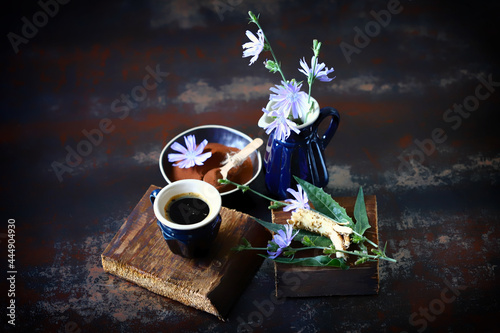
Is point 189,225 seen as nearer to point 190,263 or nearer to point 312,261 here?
point 190,263

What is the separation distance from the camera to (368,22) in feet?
5.71

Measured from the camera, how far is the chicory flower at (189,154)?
49.5 inches

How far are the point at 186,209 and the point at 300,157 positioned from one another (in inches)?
10.1

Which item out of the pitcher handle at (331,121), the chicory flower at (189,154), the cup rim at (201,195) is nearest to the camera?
the cup rim at (201,195)

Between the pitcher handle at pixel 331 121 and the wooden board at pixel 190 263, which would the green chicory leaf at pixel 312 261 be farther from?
the pitcher handle at pixel 331 121

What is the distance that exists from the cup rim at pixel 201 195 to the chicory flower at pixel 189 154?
133mm

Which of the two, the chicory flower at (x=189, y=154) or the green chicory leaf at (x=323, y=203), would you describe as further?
the chicory flower at (x=189, y=154)

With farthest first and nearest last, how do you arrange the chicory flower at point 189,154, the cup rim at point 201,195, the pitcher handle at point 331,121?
the chicory flower at point 189,154
the pitcher handle at point 331,121
the cup rim at point 201,195

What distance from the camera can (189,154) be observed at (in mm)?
1268

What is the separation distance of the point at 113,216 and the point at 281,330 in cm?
45

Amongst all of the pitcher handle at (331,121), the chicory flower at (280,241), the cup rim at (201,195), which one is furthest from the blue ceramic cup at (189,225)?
the pitcher handle at (331,121)

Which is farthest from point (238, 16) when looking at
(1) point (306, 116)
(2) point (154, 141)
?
(1) point (306, 116)

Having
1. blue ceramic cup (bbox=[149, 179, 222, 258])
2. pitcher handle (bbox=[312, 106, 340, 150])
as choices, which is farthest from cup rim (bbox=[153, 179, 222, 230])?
pitcher handle (bbox=[312, 106, 340, 150])

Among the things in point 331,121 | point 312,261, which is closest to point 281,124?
point 331,121
